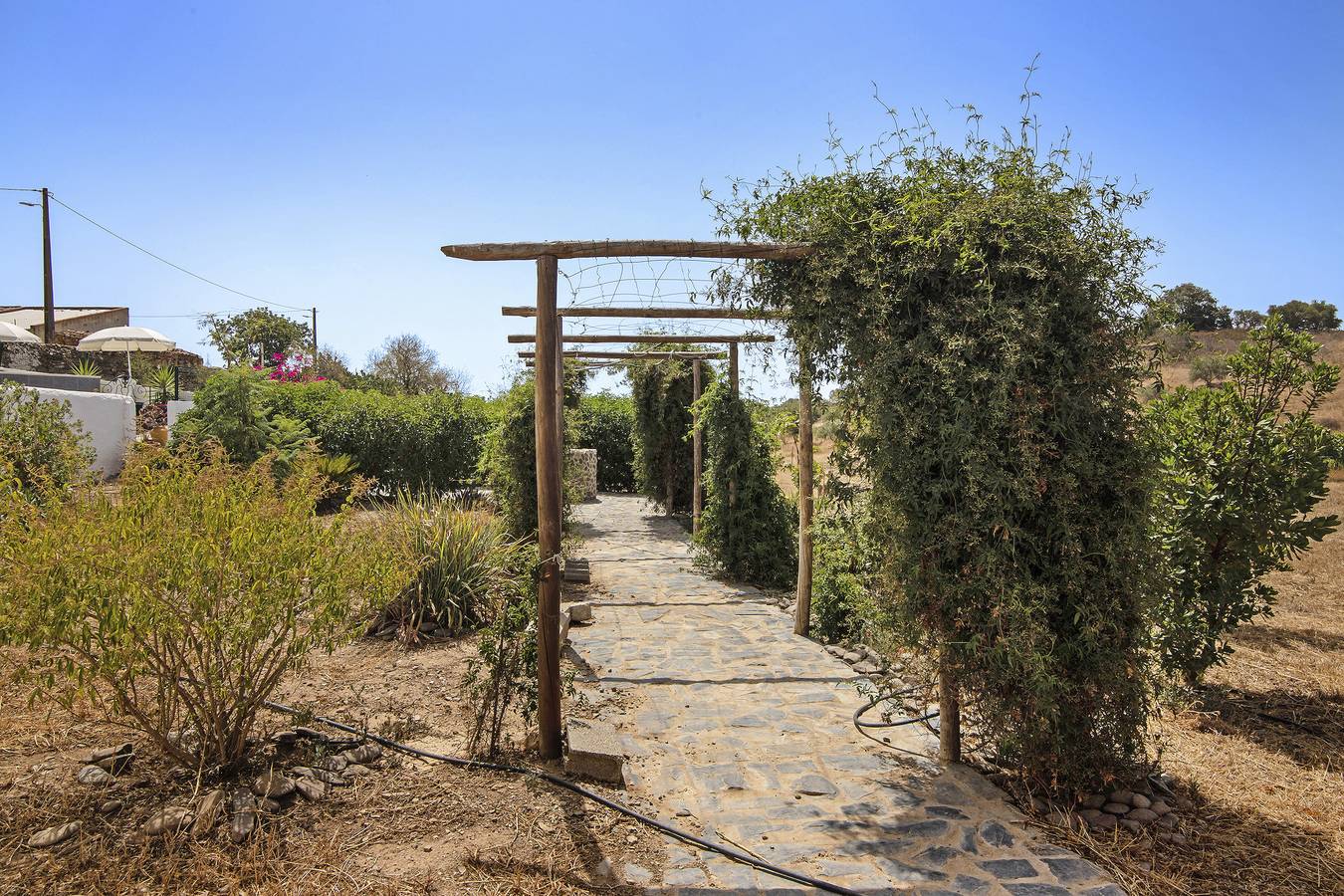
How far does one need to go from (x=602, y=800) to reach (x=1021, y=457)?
7.62 feet

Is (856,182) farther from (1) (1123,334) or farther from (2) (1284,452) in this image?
(2) (1284,452)

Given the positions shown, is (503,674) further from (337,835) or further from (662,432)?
(662,432)

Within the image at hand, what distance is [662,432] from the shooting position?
13836 millimetres

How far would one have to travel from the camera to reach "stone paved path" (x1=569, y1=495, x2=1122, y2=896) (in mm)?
2996

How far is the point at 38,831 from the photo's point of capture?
3.04 meters

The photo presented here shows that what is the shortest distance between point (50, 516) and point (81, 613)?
0.71m

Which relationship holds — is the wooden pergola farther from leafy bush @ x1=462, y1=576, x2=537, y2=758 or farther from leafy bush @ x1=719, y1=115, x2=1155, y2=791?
leafy bush @ x1=719, y1=115, x2=1155, y2=791

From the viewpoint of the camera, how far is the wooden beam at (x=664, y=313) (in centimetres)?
473

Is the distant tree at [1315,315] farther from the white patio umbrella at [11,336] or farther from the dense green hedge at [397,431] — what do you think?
the white patio umbrella at [11,336]

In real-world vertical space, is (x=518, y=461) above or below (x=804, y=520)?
above

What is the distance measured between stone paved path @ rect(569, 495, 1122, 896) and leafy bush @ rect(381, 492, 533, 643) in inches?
33.2

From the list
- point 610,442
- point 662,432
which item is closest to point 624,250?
point 662,432

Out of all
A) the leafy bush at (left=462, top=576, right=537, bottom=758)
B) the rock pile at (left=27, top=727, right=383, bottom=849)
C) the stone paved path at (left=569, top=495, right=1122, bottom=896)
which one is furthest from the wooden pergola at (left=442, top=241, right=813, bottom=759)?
the rock pile at (left=27, top=727, right=383, bottom=849)

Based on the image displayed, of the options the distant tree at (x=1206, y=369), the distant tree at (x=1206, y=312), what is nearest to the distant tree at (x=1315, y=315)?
the distant tree at (x=1206, y=312)
